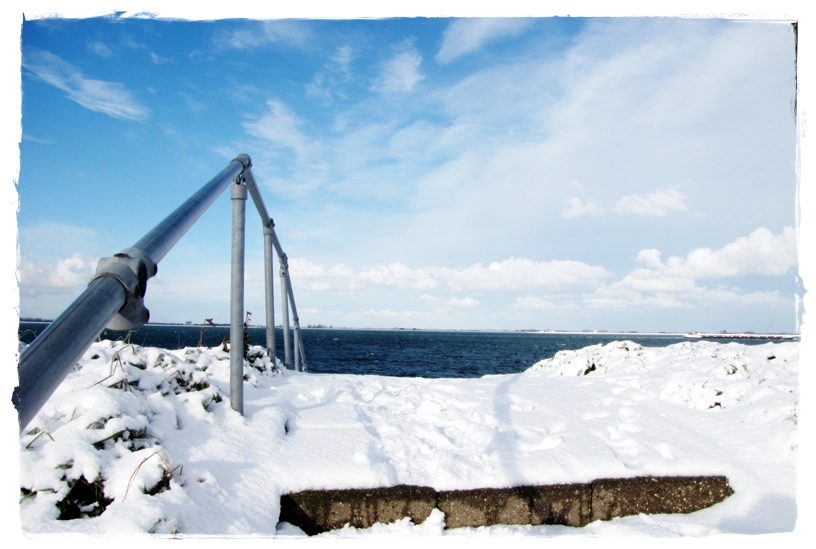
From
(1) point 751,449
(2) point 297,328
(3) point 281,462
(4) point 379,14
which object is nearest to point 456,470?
(3) point 281,462

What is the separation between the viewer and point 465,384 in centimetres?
720

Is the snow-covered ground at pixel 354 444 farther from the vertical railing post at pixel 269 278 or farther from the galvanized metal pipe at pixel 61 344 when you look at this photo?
the galvanized metal pipe at pixel 61 344

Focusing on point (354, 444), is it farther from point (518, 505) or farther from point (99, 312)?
point (99, 312)

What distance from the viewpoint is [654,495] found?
3719 mm

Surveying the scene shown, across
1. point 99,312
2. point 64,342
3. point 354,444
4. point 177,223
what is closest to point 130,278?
point 99,312

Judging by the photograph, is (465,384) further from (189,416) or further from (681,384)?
(189,416)

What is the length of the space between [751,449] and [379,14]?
208 inches

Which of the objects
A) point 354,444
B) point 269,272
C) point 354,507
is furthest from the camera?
point 269,272

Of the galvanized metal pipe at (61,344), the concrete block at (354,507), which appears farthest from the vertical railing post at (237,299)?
the galvanized metal pipe at (61,344)

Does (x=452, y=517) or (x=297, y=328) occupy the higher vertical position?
(x=297, y=328)

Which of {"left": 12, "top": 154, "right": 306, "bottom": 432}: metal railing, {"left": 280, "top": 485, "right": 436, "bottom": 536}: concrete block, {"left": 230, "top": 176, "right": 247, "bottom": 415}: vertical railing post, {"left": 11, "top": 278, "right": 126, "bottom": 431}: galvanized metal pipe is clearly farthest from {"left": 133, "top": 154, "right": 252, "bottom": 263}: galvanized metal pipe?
{"left": 280, "top": 485, "right": 436, "bottom": 536}: concrete block

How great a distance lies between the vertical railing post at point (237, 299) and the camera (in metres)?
4.24

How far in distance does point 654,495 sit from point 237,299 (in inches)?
171

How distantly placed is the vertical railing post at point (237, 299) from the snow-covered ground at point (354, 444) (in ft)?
0.77
